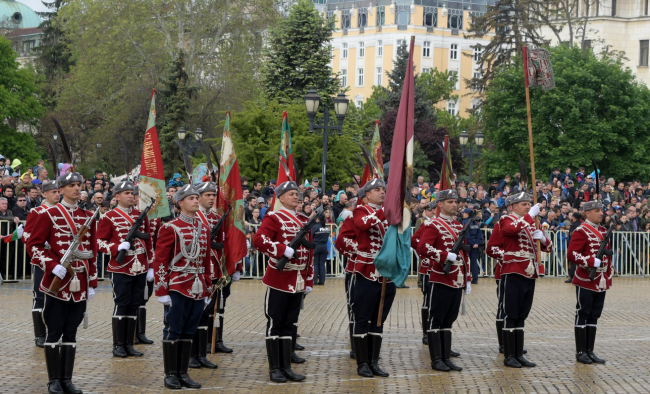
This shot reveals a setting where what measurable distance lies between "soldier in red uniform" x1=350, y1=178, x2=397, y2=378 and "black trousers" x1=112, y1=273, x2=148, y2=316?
2.86 meters

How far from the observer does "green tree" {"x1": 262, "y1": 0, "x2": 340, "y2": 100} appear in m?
43.5

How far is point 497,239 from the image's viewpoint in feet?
38.7

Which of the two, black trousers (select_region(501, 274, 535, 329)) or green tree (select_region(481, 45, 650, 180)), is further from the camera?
green tree (select_region(481, 45, 650, 180))

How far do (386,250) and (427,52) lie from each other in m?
96.1

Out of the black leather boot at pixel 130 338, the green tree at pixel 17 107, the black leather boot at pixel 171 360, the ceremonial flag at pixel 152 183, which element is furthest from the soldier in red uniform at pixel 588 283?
the green tree at pixel 17 107

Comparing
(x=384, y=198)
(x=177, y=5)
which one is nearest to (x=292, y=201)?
(x=384, y=198)

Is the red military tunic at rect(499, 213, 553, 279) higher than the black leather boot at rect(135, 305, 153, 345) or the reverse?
higher

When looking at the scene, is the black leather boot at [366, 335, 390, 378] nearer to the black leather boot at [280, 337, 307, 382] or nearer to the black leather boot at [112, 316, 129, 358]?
the black leather boot at [280, 337, 307, 382]

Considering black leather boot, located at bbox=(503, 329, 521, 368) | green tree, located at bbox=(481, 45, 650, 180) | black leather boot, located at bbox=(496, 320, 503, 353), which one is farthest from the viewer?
green tree, located at bbox=(481, 45, 650, 180)

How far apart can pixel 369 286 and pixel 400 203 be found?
0.99 m

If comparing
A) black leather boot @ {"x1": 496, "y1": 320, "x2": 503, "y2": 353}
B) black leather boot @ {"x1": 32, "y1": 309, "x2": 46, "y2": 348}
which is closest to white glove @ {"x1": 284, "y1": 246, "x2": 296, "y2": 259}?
black leather boot @ {"x1": 496, "y1": 320, "x2": 503, "y2": 353}

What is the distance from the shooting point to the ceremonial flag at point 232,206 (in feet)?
37.8

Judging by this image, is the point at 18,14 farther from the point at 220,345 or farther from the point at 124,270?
the point at 220,345

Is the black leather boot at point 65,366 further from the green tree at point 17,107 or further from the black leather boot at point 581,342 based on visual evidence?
the green tree at point 17,107
